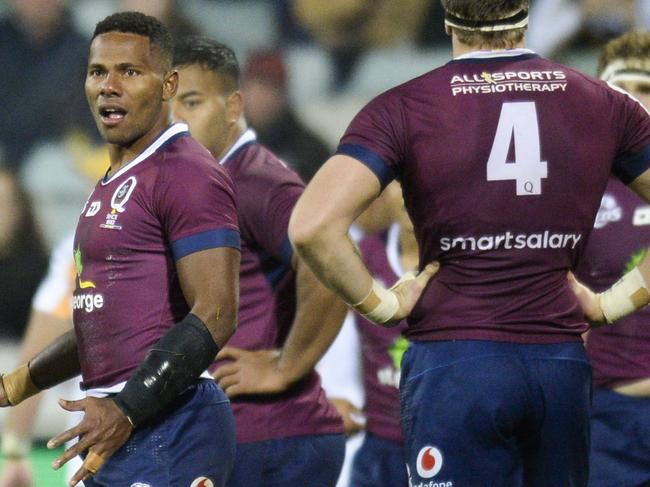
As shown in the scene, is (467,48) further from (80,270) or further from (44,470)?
(44,470)

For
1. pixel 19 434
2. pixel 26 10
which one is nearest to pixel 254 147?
pixel 19 434

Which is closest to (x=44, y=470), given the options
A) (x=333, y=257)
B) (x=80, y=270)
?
(x=80, y=270)

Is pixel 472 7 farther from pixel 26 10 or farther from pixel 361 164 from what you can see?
pixel 26 10

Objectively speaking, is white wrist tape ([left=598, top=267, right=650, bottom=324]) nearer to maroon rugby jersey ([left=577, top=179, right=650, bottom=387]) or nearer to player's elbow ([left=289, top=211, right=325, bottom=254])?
player's elbow ([left=289, top=211, right=325, bottom=254])

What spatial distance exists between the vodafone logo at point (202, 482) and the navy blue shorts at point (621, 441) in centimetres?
195

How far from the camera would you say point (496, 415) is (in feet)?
11.8

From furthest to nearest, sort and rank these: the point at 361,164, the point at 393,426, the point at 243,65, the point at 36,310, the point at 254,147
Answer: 1. the point at 243,65
2. the point at 36,310
3. the point at 393,426
4. the point at 254,147
5. the point at 361,164

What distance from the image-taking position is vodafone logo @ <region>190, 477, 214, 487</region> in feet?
11.9

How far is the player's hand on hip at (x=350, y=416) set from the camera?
5723 mm

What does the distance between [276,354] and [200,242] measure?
3.30ft

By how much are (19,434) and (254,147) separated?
7.89 feet

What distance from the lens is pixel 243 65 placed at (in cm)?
1026

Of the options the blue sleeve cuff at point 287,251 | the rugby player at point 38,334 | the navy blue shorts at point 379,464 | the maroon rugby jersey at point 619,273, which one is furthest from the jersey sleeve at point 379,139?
the rugby player at point 38,334

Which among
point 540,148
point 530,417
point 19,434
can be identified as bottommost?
point 19,434
